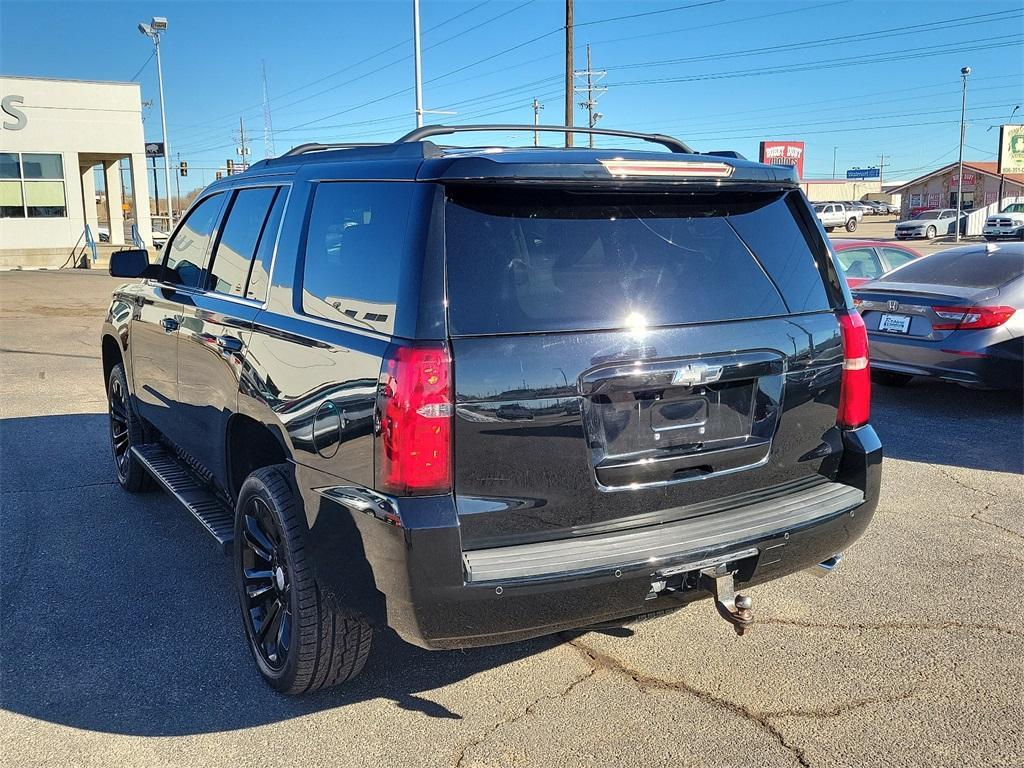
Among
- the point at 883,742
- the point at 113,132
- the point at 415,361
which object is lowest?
the point at 883,742

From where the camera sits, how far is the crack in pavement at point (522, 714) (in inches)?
119

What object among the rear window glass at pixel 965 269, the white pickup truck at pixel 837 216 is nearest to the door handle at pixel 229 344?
the rear window glass at pixel 965 269

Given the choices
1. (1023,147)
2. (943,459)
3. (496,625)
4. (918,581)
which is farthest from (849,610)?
(1023,147)

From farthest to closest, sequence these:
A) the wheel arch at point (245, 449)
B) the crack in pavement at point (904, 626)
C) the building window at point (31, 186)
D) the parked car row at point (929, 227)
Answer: the parked car row at point (929, 227)
the building window at point (31, 186)
the crack in pavement at point (904, 626)
the wheel arch at point (245, 449)

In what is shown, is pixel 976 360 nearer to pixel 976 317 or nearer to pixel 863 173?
pixel 976 317

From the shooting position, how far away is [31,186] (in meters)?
32.0

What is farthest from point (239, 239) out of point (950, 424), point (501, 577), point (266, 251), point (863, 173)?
point (863, 173)

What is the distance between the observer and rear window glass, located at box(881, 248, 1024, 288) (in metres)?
7.99

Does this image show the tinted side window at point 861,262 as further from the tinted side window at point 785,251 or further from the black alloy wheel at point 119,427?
the black alloy wheel at point 119,427

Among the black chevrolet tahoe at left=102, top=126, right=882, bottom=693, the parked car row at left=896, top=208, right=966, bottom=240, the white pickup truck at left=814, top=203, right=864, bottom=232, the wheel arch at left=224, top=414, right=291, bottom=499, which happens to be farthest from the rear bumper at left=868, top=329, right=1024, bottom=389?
the white pickup truck at left=814, top=203, right=864, bottom=232

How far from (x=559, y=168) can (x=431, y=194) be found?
40 cm

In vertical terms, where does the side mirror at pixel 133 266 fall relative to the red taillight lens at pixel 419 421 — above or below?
A: above

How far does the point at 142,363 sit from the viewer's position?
5203mm

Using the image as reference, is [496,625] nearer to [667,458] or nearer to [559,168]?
[667,458]
